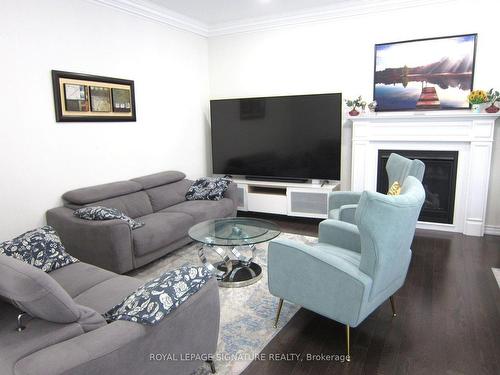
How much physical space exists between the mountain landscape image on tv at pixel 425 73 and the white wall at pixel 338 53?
95mm

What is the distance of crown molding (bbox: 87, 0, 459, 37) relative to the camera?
13.7 ft

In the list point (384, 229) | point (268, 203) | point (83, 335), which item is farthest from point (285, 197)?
point (83, 335)

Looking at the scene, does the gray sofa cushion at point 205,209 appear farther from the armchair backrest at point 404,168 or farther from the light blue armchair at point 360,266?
the armchair backrest at point 404,168

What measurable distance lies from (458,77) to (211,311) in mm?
3884

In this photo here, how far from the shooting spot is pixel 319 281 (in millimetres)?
2146

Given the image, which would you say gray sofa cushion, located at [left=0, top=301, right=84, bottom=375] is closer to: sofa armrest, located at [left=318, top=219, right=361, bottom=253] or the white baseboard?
sofa armrest, located at [left=318, top=219, right=361, bottom=253]

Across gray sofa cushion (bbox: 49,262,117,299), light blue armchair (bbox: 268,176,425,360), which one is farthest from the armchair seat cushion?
gray sofa cushion (bbox: 49,262,117,299)

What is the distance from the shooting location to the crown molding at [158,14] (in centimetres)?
404

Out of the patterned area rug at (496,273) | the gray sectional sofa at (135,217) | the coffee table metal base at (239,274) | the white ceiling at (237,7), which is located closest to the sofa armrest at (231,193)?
the gray sectional sofa at (135,217)

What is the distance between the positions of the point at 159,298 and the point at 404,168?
2.41 meters

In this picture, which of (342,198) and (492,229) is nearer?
(342,198)

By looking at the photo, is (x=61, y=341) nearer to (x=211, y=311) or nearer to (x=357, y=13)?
(x=211, y=311)

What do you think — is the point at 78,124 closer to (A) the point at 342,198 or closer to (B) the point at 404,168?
(A) the point at 342,198

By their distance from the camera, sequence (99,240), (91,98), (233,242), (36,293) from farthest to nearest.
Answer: (91,98) → (99,240) → (233,242) → (36,293)
